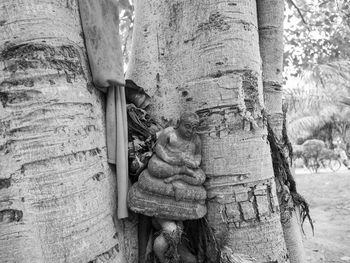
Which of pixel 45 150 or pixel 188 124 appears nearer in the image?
pixel 45 150

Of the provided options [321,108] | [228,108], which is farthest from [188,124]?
[321,108]

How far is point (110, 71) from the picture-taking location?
5.41 ft

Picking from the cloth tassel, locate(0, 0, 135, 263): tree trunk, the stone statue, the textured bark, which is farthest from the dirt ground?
locate(0, 0, 135, 263): tree trunk

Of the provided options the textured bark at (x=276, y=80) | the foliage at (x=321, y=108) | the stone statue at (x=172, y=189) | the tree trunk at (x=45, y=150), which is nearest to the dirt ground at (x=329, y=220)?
the textured bark at (x=276, y=80)

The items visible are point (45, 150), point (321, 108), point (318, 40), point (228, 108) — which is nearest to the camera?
point (45, 150)

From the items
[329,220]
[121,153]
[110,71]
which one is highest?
[110,71]

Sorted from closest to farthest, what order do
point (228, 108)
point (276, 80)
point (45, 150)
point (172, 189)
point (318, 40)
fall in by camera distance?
point (45, 150) → point (172, 189) → point (228, 108) → point (276, 80) → point (318, 40)

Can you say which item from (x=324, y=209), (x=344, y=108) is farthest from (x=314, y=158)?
(x=324, y=209)

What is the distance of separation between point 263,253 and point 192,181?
50 centimetres

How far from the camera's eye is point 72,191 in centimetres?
145

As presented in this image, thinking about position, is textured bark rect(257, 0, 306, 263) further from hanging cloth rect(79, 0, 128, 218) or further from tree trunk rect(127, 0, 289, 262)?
hanging cloth rect(79, 0, 128, 218)

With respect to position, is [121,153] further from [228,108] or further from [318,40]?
[318,40]

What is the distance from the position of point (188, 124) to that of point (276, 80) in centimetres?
118

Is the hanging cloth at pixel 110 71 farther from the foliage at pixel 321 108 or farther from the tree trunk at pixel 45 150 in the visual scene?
the foliage at pixel 321 108
